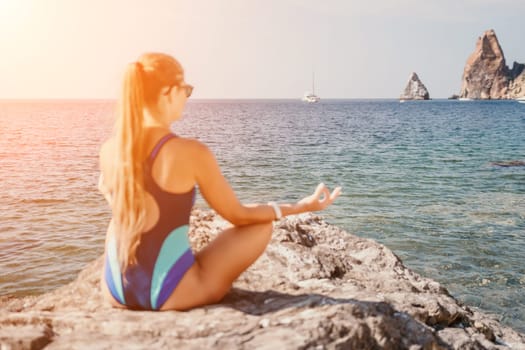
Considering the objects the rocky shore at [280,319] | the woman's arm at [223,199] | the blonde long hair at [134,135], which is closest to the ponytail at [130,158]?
the blonde long hair at [134,135]

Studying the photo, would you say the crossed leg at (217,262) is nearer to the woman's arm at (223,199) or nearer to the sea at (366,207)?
the woman's arm at (223,199)

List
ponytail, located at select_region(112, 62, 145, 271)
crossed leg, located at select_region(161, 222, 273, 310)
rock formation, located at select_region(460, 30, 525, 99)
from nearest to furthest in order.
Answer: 1. ponytail, located at select_region(112, 62, 145, 271)
2. crossed leg, located at select_region(161, 222, 273, 310)
3. rock formation, located at select_region(460, 30, 525, 99)

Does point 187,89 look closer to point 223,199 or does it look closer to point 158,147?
point 158,147

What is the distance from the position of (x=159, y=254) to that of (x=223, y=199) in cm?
49

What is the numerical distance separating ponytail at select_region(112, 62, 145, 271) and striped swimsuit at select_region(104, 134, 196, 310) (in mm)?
55

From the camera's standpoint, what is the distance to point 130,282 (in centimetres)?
312

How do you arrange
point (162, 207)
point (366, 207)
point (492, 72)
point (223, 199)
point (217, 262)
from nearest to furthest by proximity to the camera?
point (162, 207), point (223, 199), point (217, 262), point (366, 207), point (492, 72)

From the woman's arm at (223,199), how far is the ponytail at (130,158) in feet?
1.07

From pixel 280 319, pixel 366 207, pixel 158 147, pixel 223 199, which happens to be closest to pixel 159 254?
pixel 223 199

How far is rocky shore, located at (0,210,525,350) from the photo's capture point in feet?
9.43

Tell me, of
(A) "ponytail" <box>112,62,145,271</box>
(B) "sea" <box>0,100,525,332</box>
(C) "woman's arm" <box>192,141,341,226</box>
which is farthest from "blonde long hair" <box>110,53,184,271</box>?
(C) "woman's arm" <box>192,141,341,226</box>

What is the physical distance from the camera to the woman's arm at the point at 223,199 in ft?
9.58

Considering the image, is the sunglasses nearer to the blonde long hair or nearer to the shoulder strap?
the blonde long hair

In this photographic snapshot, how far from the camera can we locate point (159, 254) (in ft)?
9.89
